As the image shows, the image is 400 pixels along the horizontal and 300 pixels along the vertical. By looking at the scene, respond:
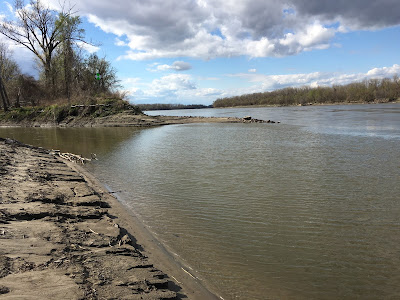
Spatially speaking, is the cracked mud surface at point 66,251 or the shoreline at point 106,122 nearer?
the cracked mud surface at point 66,251

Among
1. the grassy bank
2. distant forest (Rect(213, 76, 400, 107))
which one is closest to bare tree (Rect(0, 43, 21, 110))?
the grassy bank

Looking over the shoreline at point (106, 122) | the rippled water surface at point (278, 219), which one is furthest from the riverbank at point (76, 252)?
the shoreline at point (106, 122)

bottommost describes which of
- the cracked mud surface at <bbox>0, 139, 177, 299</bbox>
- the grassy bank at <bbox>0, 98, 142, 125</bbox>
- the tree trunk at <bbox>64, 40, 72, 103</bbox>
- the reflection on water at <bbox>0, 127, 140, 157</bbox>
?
the cracked mud surface at <bbox>0, 139, 177, 299</bbox>

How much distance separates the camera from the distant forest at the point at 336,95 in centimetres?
10650

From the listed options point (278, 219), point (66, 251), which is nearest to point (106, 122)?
point (278, 219)

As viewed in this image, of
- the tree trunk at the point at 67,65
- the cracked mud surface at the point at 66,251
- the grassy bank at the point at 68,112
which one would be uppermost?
the tree trunk at the point at 67,65

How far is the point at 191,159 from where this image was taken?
1290cm

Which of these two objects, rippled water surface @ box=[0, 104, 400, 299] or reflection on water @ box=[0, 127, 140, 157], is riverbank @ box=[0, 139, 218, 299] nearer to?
rippled water surface @ box=[0, 104, 400, 299]

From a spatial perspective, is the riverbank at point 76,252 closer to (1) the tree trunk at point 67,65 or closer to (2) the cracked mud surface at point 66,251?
(2) the cracked mud surface at point 66,251

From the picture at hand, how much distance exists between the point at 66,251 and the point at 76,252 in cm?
14

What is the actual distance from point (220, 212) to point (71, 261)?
3.58 metres

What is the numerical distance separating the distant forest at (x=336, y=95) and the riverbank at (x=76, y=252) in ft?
397

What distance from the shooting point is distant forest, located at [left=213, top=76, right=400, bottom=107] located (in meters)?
106

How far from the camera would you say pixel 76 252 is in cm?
399
